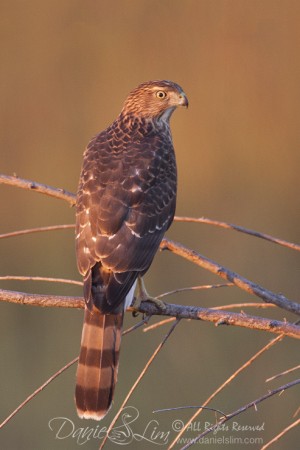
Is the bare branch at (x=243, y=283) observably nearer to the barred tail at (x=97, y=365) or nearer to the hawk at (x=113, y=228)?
the hawk at (x=113, y=228)

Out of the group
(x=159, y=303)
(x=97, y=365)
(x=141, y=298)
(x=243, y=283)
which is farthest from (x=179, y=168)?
(x=243, y=283)

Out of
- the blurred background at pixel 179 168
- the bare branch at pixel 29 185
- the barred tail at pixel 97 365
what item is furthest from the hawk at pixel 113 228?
the blurred background at pixel 179 168

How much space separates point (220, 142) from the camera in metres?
8.46

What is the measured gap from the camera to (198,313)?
4.11 metres

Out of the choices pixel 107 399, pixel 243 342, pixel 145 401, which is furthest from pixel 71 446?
pixel 107 399

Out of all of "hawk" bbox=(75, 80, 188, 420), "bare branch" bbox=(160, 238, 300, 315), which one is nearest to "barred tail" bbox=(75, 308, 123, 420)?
"hawk" bbox=(75, 80, 188, 420)

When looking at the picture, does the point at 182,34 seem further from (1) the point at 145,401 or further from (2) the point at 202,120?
(1) the point at 145,401

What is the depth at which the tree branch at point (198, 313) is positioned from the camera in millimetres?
3904

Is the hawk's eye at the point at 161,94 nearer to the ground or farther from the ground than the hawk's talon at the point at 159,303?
farther from the ground

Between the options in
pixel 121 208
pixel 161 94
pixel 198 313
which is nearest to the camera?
pixel 198 313

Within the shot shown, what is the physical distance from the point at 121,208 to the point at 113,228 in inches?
4.7

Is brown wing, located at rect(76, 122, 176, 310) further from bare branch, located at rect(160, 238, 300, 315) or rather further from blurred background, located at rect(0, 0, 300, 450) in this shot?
blurred background, located at rect(0, 0, 300, 450)

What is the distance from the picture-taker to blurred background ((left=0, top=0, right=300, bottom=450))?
22.1ft

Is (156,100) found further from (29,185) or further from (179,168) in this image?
(179,168)
